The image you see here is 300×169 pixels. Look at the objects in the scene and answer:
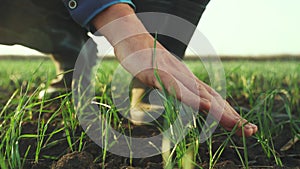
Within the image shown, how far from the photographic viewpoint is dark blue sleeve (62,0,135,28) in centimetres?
105

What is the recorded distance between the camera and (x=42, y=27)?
6.16 feet

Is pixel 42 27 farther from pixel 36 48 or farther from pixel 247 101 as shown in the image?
pixel 247 101

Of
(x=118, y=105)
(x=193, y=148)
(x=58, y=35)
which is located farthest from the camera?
(x=58, y=35)

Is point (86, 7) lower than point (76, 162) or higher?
higher

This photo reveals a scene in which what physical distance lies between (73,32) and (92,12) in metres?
0.92

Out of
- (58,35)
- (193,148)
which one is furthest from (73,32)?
(193,148)

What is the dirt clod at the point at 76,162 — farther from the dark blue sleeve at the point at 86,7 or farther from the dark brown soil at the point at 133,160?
the dark blue sleeve at the point at 86,7

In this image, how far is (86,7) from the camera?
108cm

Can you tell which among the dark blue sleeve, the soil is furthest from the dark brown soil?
the dark blue sleeve

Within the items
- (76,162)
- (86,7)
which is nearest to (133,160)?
(76,162)

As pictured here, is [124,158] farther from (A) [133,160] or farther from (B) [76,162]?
(B) [76,162]

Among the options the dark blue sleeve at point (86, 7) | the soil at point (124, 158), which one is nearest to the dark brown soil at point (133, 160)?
the soil at point (124, 158)

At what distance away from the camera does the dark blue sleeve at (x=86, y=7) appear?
105 centimetres

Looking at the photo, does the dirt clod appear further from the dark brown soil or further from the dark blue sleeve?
the dark blue sleeve
